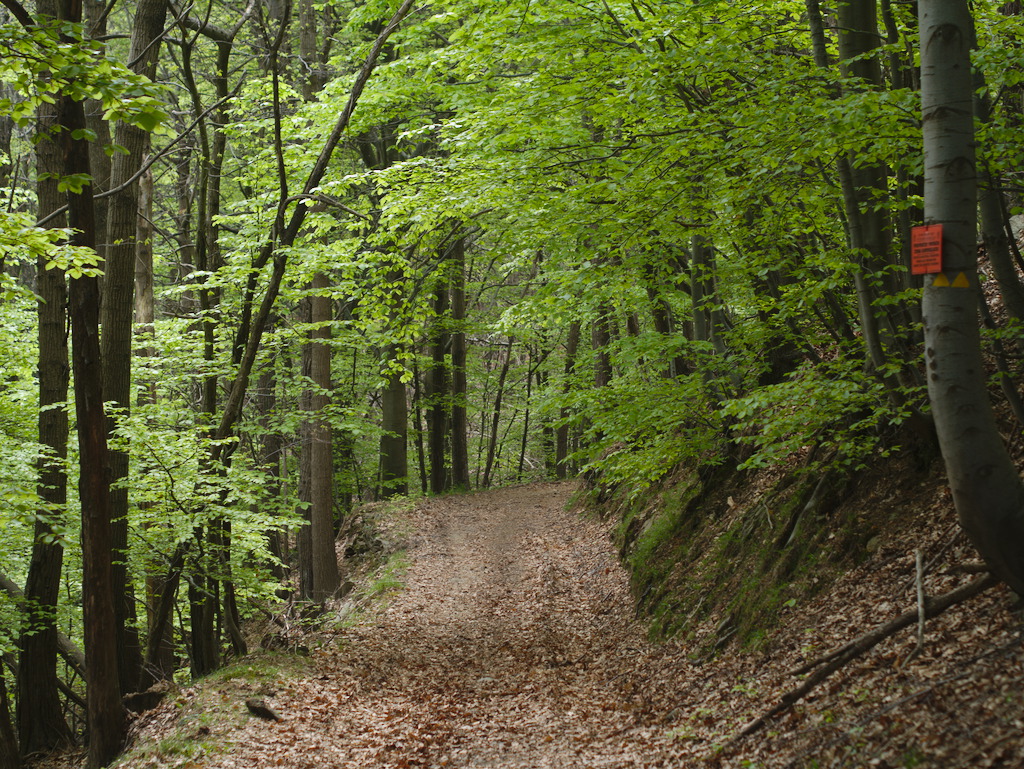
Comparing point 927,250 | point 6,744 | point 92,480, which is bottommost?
point 6,744

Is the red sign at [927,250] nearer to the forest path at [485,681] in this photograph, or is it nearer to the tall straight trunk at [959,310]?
the tall straight trunk at [959,310]

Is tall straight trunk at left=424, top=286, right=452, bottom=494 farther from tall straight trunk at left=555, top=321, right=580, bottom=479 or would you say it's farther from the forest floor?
the forest floor

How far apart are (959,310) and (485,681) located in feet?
20.8

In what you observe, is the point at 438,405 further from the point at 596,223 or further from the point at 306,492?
the point at 596,223

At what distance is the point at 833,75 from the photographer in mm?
5734

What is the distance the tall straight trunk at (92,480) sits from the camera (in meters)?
5.97

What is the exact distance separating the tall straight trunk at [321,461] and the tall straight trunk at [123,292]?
4021 mm

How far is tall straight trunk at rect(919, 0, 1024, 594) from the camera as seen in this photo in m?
3.86

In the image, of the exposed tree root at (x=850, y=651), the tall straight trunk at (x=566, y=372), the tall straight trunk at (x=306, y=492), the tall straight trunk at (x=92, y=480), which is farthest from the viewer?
the tall straight trunk at (x=566, y=372)

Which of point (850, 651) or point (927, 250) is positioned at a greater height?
point (927, 250)

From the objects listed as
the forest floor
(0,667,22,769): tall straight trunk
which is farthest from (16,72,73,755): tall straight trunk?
the forest floor

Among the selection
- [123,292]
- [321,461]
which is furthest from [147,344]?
[321,461]

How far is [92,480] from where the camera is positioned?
19.9ft

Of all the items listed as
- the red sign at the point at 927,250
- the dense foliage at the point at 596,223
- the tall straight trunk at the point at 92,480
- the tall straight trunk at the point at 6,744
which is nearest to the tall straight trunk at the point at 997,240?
the dense foliage at the point at 596,223
